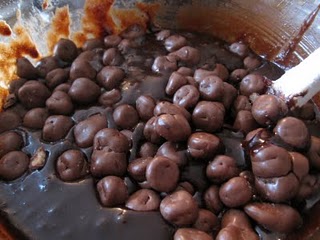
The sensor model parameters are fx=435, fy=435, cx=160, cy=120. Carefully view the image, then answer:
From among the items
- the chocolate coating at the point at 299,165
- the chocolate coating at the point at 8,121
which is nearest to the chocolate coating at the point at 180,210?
the chocolate coating at the point at 299,165

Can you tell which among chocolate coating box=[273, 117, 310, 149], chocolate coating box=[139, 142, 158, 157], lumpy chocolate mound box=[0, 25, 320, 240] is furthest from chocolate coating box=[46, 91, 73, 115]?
chocolate coating box=[273, 117, 310, 149]

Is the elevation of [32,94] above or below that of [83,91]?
below

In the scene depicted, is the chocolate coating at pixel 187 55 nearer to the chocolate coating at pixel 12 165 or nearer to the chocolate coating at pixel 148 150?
the chocolate coating at pixel 148 150

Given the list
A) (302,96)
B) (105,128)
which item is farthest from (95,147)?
(302,96)

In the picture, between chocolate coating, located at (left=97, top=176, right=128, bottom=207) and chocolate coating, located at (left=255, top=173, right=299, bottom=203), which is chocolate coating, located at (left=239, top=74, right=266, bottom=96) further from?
chocolate coating, located at (left=97, top=176, right=128, bottom=207)

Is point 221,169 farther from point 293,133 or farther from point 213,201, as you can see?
point 293,133

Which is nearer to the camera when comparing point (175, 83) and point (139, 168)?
point (139, 168)

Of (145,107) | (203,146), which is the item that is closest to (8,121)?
(145,107)
